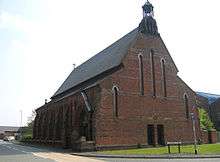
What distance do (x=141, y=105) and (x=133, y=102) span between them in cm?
123

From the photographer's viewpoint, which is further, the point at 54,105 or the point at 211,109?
the point at 211,109

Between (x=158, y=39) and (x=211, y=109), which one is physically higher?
(x=158, y=39)

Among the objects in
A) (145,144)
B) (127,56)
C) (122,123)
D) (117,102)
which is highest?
(127,56)

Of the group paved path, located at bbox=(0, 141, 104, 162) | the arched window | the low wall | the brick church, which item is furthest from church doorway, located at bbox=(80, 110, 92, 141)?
the low wall

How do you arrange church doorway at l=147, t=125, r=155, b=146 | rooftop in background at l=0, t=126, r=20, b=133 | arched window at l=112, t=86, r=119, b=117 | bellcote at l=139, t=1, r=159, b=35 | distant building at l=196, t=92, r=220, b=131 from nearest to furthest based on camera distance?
1. arched window at l=112, t=86, r=119, b=117
2. church doorway at l=147, t=125, r=155, b=146
3. bellcote at l=139, t=1, r=159, b=35
4. distant building at l=196, t=92, r=220, b=131
5. rooftop in background at l=0, t=126, r=20, b=133

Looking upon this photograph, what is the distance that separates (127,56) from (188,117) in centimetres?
1246

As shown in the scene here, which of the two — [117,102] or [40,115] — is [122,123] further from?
[40,115]

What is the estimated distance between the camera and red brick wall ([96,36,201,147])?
38.1 metres

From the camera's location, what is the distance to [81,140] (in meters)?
34.9

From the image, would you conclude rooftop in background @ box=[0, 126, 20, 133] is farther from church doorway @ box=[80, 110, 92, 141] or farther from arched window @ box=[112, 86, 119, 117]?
arched window @ box=[112, 86, 119, 117]

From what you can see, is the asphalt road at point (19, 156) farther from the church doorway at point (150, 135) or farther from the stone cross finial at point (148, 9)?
the stone cross finial at point (148, 9)

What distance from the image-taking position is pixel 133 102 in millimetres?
40469

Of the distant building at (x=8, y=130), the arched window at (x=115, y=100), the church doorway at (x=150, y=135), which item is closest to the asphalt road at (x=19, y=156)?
the arched window at (x=115, y=100)

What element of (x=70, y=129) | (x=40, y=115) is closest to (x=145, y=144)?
(x=70, y=129)
